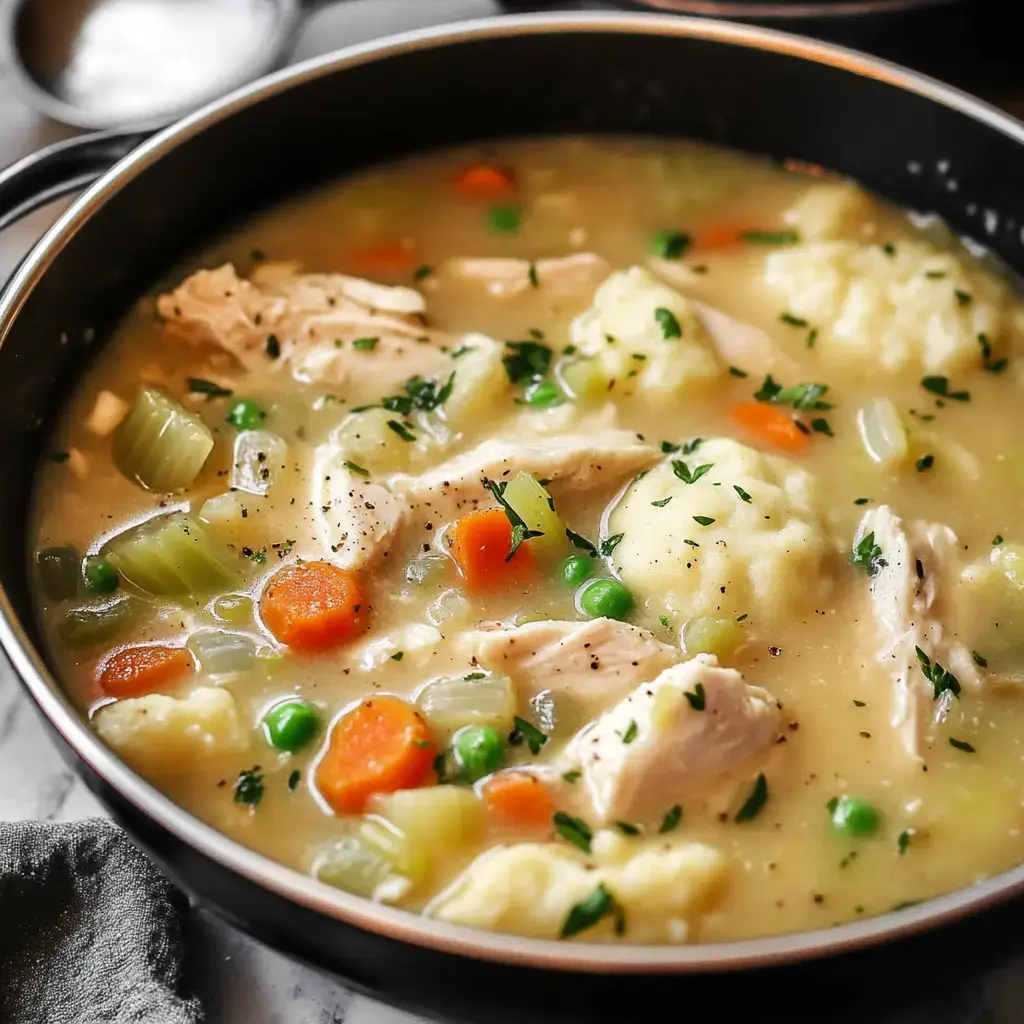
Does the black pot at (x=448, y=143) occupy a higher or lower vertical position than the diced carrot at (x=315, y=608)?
higher

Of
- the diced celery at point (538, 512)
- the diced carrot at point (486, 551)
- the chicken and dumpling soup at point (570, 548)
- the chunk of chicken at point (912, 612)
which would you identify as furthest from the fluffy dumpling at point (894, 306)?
A: the diced carrot at point (486, 551)

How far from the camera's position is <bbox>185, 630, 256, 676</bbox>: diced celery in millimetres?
2357

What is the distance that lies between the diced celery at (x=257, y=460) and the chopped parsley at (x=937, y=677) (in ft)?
4.46

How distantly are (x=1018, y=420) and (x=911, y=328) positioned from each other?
324mm

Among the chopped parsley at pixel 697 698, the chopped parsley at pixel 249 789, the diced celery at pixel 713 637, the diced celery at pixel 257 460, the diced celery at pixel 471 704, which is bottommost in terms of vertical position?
the chopped parsley at pixel 249 789

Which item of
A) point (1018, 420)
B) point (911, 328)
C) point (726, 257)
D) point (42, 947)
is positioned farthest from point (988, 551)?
point (42, 947)

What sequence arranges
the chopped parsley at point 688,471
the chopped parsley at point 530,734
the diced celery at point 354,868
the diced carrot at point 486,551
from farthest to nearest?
the chopped parsley at point 688,471, the diced carrot at point 486,551, the chopped parsley at point 530,734, the diced celery at point 354,868

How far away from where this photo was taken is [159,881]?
224 centimetres

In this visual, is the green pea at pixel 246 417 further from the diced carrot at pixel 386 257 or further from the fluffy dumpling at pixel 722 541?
the fluffy dumpling at pixel 722 541

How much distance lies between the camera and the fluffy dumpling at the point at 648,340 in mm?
2832

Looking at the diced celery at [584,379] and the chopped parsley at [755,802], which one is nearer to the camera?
the chopped parsley at [755,802]

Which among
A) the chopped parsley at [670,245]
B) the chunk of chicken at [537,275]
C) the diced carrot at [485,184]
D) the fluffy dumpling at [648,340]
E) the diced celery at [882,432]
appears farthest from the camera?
the diced carrot at [485,184]

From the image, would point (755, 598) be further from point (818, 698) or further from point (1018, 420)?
point (1018, 420)

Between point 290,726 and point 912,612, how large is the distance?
3.92 ft
